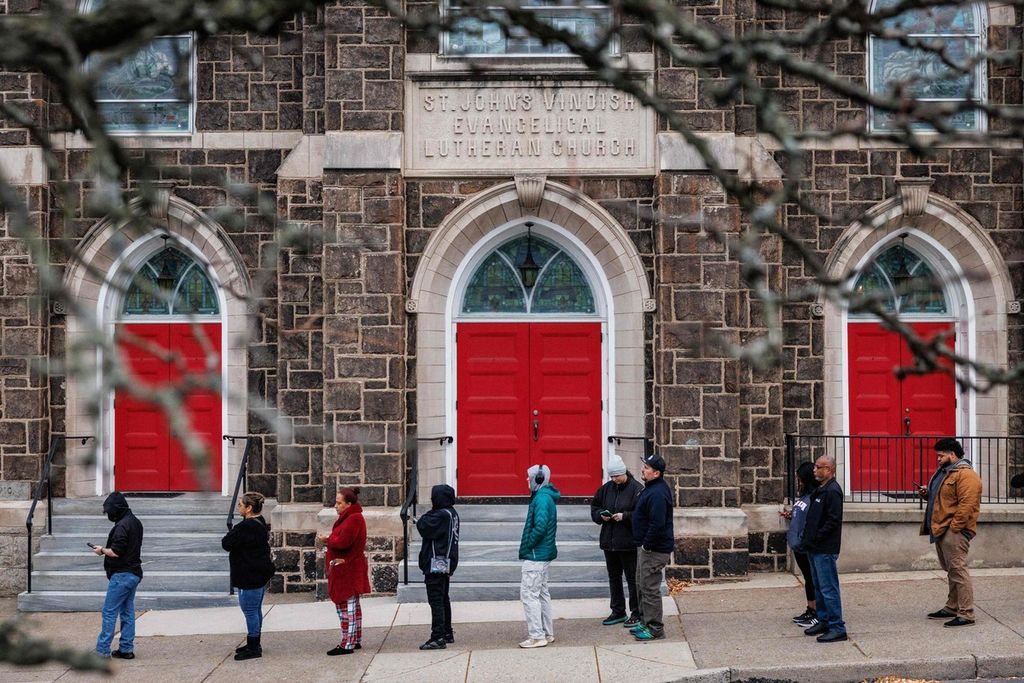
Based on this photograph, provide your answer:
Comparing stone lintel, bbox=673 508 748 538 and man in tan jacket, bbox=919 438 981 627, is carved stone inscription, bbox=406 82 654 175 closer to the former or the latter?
stone lintel, bbox=673 508 748 538

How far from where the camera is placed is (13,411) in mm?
12914

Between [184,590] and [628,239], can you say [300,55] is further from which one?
[184,590]

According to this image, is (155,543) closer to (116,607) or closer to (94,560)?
(94,560)

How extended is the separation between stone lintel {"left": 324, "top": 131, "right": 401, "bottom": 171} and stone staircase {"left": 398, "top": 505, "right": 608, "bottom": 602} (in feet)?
12.9

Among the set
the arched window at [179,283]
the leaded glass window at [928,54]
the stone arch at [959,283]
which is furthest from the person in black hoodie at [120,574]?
the leaded glass window at [928,54]

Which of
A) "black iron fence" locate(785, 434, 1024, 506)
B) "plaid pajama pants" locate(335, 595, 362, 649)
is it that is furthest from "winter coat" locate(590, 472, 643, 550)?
"black iron fence" locate(785, 434, 1024, 506)

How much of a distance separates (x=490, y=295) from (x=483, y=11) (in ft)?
29.7

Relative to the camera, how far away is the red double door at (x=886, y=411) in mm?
13484

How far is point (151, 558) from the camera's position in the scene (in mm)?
12422

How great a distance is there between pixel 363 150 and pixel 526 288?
2558mm

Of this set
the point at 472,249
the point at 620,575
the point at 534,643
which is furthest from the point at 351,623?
the point at 472,249

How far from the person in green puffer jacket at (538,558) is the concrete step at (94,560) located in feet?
13.7

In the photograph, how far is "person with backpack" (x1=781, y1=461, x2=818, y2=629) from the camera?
991 cm

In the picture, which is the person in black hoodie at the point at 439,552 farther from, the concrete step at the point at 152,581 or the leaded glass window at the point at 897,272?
the leaded glass window at the point at 897,272
